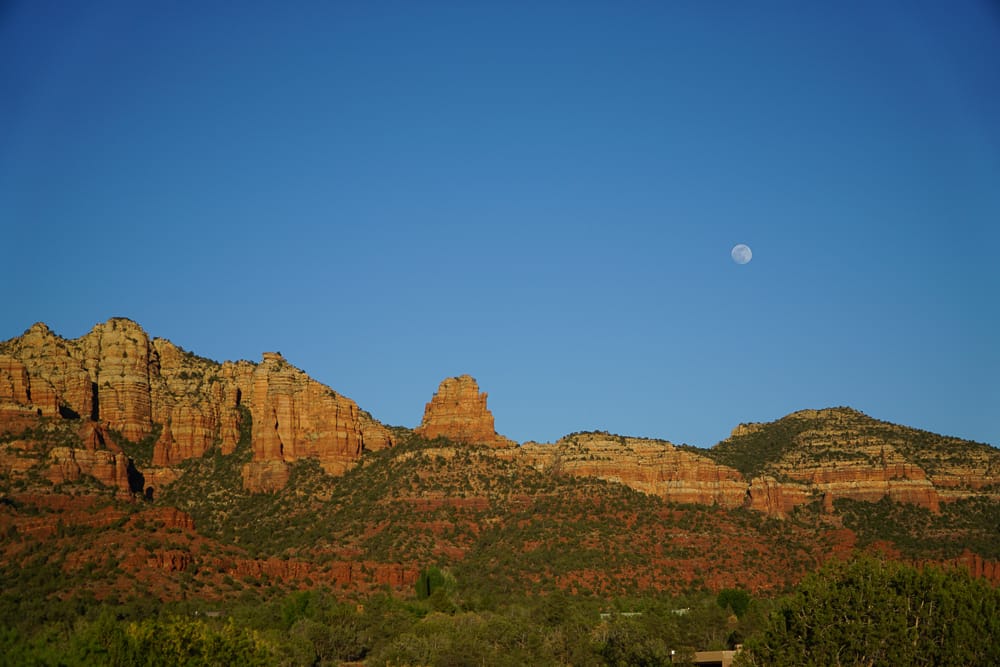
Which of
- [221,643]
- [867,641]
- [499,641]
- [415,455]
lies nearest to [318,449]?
[415,455]

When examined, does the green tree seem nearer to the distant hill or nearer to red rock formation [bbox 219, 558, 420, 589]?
the distant hill

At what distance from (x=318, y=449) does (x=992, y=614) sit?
96721 millimetres

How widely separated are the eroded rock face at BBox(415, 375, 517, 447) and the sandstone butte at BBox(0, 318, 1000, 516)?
0.12 meters

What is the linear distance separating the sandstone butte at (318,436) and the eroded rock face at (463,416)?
0.39ft

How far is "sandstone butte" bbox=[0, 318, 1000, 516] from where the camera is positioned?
142750 mm

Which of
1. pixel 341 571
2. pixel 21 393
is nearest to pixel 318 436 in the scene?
pixel 341 571

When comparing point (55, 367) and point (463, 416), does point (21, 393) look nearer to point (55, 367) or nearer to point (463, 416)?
point (55, 367)

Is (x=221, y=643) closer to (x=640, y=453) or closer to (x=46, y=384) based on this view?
(x=46, y=384)

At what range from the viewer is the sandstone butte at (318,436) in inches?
5620

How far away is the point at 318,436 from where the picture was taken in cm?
14488

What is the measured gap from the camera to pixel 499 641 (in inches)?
3319

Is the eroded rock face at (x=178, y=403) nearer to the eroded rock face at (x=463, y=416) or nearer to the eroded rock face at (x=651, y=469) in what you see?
the eroded rock face at (x=463, y=416)

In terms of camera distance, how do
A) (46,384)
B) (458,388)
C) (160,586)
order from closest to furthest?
1. (160,586)
2. (46,384)
3. (458,388)

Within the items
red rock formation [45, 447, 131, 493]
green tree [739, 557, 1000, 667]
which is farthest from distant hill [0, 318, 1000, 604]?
green tree [739, 557, 1000, 667]
